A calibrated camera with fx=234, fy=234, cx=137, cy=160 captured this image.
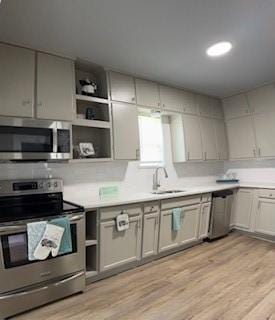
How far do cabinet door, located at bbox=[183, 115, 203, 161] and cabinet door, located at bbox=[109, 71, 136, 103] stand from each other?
1.10 m

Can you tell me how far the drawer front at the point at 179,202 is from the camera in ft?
9.82

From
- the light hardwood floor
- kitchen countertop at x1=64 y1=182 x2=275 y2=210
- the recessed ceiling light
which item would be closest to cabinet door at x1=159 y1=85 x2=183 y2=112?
the recessed ceiling light

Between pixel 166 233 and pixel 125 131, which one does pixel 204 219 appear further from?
pixel 125 131

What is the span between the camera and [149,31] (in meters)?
2.10

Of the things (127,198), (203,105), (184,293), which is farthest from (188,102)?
(184,293)

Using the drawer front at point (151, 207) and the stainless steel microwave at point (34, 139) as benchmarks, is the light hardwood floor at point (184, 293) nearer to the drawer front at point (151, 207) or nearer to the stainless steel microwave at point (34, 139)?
the drawer front at point (151, 207)

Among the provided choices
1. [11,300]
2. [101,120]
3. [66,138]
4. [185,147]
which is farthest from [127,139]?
[11,300]

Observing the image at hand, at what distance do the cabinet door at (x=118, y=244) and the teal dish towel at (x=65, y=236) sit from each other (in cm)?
40

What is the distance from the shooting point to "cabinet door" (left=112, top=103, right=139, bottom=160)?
2.94 metres

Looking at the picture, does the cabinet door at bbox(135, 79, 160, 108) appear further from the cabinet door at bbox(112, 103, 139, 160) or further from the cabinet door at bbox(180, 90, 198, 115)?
the cabinet door at bbox(180, 90, 198, 115)

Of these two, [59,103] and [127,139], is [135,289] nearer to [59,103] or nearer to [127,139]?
[127,139]

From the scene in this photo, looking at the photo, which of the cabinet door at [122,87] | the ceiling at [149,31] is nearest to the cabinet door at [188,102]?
the ceiling at [149,31]

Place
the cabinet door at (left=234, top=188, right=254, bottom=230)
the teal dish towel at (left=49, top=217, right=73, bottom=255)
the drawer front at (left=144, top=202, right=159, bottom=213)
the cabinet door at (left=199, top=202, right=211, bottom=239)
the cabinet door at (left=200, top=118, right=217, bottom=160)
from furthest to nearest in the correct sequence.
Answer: the cabinet door at (left=200, top=118, right=217, bottom=160) < the cabinet door at (left=234, top=188, right=254, bottom=230) < the cabinet door at (left=199, top=202, right=211, bottom=239) < the drawer front at (left=144, top=202, right=159, bottom=213) < the teal dish towel at (left=49, top=217, right=73, bottom=255)

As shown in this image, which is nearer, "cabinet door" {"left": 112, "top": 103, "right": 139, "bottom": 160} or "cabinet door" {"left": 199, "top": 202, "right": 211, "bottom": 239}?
"cabinet door" {"left": 112, "top": 103, "right": 139, "bottom": 160}
